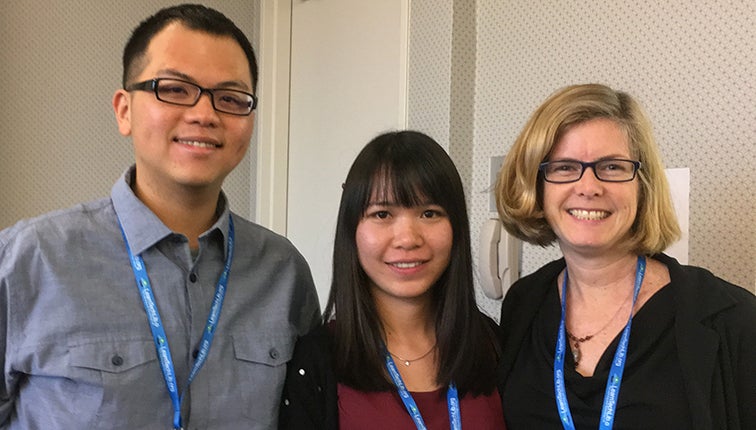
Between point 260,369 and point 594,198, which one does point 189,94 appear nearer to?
point 260,369

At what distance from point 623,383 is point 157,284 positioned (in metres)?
1.06

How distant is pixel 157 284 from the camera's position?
144 cm

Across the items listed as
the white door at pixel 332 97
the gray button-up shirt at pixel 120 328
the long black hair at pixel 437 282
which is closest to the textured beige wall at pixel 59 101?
the white door at pixel 332 97

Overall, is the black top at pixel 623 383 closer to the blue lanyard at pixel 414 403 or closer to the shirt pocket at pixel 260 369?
the blue lanyard at pixel 414 403

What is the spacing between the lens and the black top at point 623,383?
1.37 m

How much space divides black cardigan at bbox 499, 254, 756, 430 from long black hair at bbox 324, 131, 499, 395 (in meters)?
0.47

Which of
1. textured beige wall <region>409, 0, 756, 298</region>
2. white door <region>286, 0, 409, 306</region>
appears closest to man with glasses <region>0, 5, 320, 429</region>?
textured beige wall <region>409, 0, 756, 298</region>

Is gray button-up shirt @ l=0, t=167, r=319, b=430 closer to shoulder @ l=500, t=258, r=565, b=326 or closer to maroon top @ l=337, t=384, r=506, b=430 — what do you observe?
maroon top @ l=337, t=384, r=506, b=430

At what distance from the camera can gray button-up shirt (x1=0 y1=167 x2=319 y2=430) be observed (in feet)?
4.37

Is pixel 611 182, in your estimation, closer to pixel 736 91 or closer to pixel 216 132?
pixel 736 91

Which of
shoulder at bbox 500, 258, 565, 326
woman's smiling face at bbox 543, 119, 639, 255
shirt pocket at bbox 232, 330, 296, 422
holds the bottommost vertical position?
shirt pocket at bbox 232, 330, 296, 422

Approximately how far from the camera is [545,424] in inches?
59.0

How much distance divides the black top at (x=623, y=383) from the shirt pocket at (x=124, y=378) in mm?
826

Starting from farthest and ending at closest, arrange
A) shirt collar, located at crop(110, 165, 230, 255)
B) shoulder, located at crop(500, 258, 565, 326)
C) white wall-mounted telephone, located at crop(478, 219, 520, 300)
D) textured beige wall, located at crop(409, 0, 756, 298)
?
1. white wall-mounted telephone, located at crop(478, 219, 520, 300)
2. textured beige wall, located at crop(409, 0, 756, 298)
3. shoulder, located at crop(500, 258, 565, 326)
4. shirt collar, located at crop(110, 165, 230, 255)
